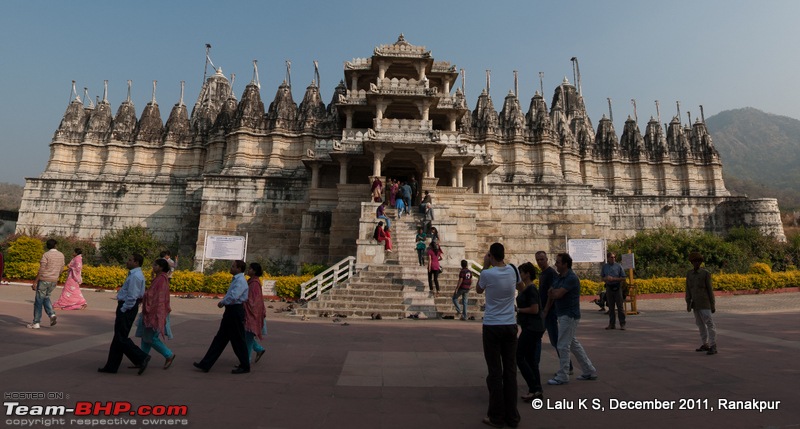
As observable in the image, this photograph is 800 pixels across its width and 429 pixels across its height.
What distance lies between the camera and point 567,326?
5871mm

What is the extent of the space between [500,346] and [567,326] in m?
1.81

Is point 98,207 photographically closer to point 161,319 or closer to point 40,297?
point 40,297

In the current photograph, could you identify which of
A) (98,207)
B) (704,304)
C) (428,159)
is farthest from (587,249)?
(98,207)

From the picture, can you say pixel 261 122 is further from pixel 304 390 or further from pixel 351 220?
pixel 304 390

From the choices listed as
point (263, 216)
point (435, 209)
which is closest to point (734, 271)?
point (435, 209)

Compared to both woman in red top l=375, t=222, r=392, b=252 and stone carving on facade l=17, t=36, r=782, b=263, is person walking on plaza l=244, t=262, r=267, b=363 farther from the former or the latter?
stone carving on facade l=17, t=36, r=782, b=263

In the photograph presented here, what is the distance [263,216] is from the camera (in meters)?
27.7

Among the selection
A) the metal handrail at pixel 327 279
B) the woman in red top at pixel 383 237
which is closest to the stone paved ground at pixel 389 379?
the metal handrail at pixel 327 279

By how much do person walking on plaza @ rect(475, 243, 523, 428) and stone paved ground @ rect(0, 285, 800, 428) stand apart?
331mm

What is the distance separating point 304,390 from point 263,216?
23.7 metres

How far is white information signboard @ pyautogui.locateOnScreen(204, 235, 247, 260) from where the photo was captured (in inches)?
792

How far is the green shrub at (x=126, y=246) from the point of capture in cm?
2816

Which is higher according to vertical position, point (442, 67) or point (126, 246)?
point (442, 67)

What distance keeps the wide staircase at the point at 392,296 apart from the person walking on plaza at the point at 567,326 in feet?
24.9
